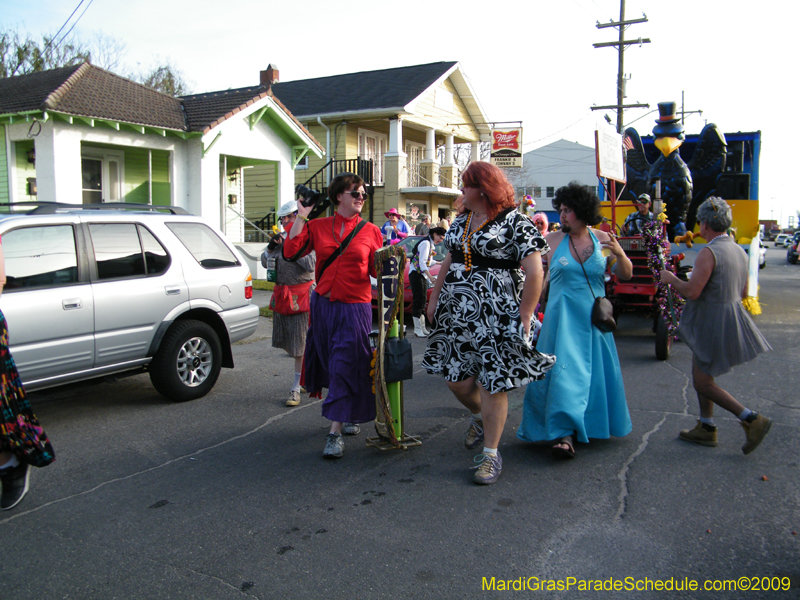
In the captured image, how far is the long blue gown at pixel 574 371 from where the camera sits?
434cm

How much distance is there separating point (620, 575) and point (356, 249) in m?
2.60

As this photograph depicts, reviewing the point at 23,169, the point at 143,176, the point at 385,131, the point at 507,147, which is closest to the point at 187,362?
the point at 23,169

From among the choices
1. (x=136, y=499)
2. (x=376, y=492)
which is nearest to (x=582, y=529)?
(x=376, y=492)

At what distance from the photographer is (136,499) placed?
12.5 ft

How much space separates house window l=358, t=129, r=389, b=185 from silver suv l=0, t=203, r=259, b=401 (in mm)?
18725

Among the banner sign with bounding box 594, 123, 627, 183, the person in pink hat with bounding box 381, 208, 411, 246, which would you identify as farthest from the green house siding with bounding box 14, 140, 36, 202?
the banner sign with bounding box 594, 123, 627, 183

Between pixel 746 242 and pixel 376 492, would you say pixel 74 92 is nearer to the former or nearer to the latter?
pixel 376 492

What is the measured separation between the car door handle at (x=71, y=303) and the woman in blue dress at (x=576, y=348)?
3622 mm

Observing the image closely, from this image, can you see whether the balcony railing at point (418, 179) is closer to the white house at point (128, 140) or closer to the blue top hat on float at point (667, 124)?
the white house at point (128, 140)

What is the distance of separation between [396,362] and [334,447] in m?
0.76

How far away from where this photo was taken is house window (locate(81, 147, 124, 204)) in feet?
48.1

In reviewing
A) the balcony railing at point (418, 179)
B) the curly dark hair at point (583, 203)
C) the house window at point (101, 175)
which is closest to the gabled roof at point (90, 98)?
the house window at point (101, 175)

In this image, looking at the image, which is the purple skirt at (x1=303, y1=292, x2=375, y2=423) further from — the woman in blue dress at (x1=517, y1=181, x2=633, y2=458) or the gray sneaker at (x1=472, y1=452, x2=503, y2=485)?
the woman in blue dress at (x1=517, y1=181, x2=633, y2=458)

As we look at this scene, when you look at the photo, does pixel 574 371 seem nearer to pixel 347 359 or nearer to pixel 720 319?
pixel 720 319
